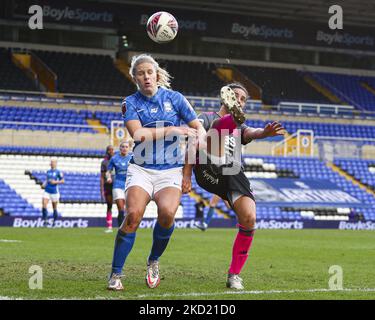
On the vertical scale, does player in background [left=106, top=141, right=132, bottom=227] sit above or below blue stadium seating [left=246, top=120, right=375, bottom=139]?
below

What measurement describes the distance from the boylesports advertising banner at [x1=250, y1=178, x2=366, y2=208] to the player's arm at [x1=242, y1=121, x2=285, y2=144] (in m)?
20.7

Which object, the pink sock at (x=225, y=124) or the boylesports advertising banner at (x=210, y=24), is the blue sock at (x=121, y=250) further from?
the boylesports advertising banner at (x=210, y=24)

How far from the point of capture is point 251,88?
43281mm

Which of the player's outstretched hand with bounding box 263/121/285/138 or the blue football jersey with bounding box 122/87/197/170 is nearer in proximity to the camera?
the player's outstretched hand with bounding box 263/121/285/138

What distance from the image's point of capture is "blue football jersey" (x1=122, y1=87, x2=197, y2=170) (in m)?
8.08

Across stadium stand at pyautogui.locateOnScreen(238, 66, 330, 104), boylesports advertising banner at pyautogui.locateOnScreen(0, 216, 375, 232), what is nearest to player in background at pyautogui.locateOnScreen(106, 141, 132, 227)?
boylesports advertising banner at pyautogui.locateOnScreen(0, 216, 375, 232)

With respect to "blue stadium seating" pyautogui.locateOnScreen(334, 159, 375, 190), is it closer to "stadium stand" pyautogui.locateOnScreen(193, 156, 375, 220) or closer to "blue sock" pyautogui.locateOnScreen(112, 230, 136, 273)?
"stadium stand" pyautogui.locateOnScreen(193, 156, 375, 220)

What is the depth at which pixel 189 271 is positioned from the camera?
33.1 ft

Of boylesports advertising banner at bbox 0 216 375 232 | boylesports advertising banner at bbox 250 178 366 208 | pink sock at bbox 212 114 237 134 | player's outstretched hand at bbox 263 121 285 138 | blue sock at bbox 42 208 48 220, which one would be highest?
pink sock at bbox 212 114 237 134

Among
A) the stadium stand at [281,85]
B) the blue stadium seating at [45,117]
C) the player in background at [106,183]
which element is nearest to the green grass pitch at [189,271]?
the player in background at [106,183]

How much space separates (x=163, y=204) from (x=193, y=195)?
2194 cm

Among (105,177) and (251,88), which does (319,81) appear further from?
(105,177)

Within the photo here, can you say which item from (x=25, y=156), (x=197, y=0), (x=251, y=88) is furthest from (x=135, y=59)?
(x=251, y=88)

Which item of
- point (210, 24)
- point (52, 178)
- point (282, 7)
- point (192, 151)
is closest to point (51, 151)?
point (52, 178)
